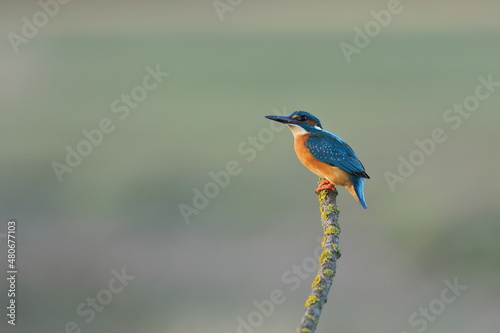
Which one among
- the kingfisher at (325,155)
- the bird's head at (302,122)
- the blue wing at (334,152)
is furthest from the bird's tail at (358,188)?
the bird's head at (302,122)

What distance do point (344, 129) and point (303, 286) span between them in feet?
20.1

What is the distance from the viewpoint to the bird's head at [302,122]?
442 cm

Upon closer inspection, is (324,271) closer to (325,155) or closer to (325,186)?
(325,186)

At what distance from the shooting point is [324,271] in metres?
2.78

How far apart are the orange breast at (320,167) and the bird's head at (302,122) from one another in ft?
0.18

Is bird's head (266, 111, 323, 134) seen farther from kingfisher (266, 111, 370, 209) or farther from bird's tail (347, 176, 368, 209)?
bird's tail (347, 176, 368, 209)

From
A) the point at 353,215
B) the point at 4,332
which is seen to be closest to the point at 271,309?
the point at 353,215

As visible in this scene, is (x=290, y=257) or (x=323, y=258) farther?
(x=290, y=257)

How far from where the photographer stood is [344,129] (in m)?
16.4

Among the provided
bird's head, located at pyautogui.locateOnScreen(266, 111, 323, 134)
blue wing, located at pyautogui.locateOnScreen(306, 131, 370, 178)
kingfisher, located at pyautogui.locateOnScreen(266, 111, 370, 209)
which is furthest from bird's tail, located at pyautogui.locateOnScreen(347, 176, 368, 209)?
bird's head, located at pyautogui.locateOnScreen(266, 111, 323, 134)

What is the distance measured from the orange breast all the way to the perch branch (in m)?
0.78

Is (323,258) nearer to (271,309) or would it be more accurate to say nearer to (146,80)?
(271,309)

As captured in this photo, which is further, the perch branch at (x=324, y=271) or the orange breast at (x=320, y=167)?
the orange breast at (x=320, y=167)

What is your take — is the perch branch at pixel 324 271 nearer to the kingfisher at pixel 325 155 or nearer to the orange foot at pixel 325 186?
the orange foot at pixel 325 186
